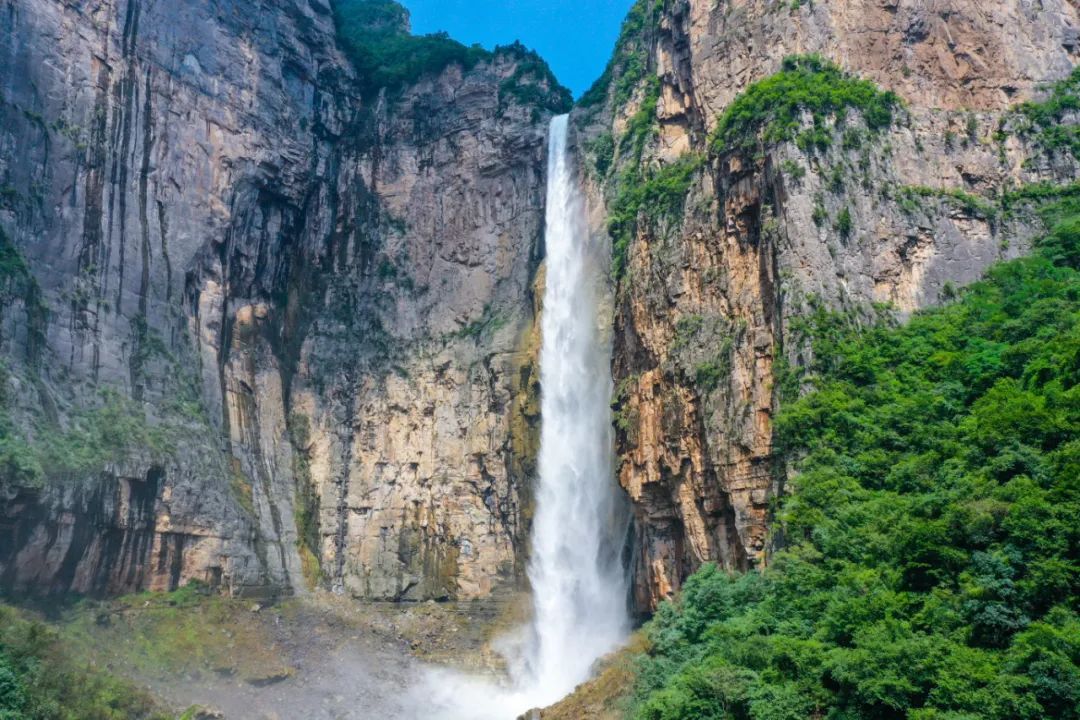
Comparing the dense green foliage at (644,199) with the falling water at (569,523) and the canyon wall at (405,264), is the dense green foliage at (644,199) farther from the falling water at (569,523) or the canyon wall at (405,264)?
the falling water at (569,523)

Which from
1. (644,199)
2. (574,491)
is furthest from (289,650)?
(644,199)

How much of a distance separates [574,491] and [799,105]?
737 inches

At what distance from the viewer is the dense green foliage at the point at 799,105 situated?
105 ft

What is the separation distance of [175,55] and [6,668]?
31.4m

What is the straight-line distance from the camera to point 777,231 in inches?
1204

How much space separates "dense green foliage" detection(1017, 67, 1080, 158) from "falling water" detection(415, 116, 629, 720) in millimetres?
18537

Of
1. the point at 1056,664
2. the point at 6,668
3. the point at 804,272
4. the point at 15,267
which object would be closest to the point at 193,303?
the point at 15,267

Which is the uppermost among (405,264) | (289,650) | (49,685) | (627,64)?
(627,64)

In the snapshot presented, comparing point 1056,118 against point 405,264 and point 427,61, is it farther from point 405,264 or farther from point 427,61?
point 427,61

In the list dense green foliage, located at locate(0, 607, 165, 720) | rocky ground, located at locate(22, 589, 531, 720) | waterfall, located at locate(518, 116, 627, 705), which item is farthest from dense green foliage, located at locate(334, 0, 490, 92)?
dense green foliage, located at locate(0, 607, 165, 720)

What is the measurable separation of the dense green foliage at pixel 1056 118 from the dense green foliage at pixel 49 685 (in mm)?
36708

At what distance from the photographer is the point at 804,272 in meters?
29.7

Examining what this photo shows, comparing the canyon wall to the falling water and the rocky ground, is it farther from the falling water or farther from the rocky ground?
the falling water

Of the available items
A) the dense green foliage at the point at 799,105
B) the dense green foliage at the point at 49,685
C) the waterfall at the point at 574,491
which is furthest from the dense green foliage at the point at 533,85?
the dense green foliage at the point at 49,685
